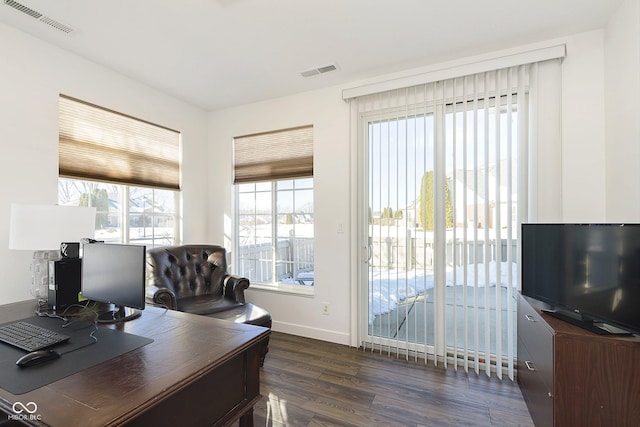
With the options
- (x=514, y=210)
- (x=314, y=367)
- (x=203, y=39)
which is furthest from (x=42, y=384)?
(x=514, y=210)

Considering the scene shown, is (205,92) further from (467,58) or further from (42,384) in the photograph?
(42,384)

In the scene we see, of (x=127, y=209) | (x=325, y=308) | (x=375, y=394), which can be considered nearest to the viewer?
(x=375, y=394)

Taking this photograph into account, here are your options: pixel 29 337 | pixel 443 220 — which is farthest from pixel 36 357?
pixel 443 220

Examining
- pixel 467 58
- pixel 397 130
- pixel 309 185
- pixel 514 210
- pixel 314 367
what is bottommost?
pixel 314 367

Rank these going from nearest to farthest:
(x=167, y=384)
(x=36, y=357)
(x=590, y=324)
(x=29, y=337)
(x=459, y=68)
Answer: (x=167, y=384), (x=36, y=357), (x=29, y=337), (x=590, y=324), (x=459, y=68)

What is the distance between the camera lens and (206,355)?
46.5 inches

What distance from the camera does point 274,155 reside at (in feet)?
11.9

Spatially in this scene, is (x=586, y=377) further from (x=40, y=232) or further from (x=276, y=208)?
(x=40, y=232)

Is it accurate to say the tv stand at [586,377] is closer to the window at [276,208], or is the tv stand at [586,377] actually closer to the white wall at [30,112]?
the window at [276,208]

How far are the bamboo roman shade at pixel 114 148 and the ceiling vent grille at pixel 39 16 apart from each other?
0.58 meters

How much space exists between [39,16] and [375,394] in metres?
3.68

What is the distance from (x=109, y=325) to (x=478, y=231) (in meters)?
2.71

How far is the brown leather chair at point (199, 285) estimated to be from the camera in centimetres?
255

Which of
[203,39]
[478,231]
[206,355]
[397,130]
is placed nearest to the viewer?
[206,355]
